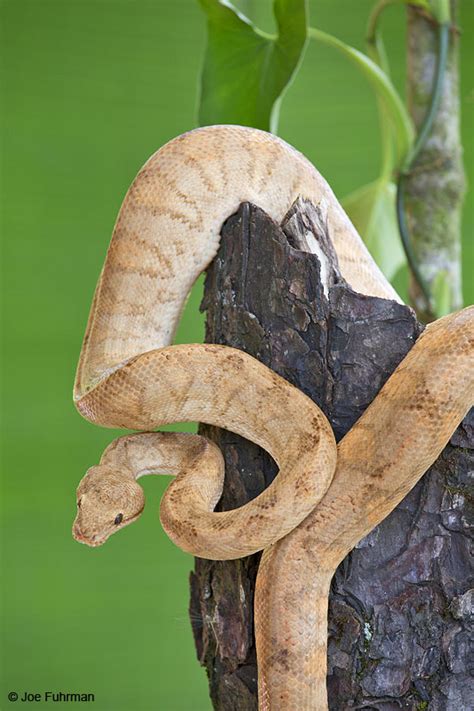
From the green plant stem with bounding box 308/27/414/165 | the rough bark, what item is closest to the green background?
the rough bark

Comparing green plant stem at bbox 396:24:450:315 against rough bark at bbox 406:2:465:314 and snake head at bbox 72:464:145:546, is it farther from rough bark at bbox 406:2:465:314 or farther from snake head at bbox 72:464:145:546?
snake head at bbox 72:464:145:546

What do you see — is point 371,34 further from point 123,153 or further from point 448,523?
point 448,523

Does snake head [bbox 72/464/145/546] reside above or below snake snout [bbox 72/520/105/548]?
above

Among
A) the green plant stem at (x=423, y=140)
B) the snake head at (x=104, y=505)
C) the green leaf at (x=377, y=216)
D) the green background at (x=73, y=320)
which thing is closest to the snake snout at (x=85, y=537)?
the snake head at (x=104, y=505)

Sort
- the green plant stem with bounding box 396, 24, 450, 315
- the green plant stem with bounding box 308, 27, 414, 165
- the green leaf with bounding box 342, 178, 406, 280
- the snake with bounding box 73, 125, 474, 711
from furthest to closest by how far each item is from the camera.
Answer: the green leaf with bounding box 342, 178, 406, 280, the green plant stem with bounding box 396, 24, 450, 315, the green plant stem with bounding box 308, 27, 414, 165, the snake with bounding box 73, 125, 474, 711

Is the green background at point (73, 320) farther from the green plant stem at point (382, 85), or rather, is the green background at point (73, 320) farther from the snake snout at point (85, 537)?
the snake snout at point (85, 537)

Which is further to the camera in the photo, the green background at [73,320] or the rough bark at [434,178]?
the green background at [73,320]

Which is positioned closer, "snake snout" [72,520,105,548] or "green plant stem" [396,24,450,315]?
"snake snout" [72,520,105,548]

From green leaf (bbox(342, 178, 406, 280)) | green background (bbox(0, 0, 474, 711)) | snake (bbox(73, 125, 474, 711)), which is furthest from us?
green background (bbox(0, 0, 474, 711))
